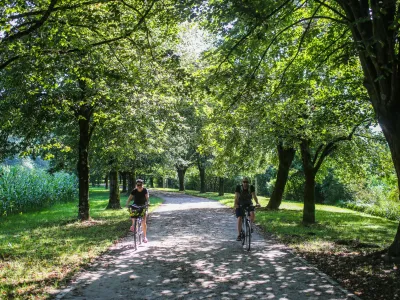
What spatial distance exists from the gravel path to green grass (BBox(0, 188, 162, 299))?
500 millimetres

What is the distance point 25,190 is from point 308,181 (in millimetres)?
17717

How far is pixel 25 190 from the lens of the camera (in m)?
23.9

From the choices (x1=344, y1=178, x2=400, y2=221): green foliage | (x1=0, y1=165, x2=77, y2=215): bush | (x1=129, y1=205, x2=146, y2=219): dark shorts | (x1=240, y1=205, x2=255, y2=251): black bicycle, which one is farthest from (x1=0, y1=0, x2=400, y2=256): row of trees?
(x1=344, y1=178, x2=400, y2=221): green foliage

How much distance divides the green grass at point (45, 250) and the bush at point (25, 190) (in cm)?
478

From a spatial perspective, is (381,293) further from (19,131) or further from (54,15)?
(19,131)

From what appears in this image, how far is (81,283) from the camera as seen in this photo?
7145 mm

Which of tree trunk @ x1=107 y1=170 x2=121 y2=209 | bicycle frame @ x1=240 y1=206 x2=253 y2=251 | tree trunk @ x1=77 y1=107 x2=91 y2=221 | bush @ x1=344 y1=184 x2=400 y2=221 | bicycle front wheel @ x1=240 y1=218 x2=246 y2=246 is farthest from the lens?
bush @ x1=344 y1=184 x2=400 y2=221

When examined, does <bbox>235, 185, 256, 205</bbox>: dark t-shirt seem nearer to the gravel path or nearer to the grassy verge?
the gravel path

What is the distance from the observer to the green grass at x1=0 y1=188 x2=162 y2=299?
7.11m

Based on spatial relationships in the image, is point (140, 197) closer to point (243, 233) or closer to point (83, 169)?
point (243, 233)

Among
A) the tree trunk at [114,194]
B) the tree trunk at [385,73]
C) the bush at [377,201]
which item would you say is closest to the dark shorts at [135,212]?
the tree trunk at [385,73]

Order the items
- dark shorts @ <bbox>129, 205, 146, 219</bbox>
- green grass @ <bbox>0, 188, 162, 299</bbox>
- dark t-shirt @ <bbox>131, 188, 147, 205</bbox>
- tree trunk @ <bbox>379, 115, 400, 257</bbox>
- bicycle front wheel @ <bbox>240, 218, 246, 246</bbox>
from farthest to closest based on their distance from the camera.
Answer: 1. dark t-shirt @ <bbox>131, 188, 147, 205</bbox>
2. dark shorts @ <bbox>129, 205, 146, 219</bbox>
3. bicycle front wheel @ <bbox>240, 218, 246, 246</bbox>
4. tree trunk @ <bbox>379, 115, 400, 257</bbox>
5. green grass @ <bbox>0, 188, 162, 299</bbox>

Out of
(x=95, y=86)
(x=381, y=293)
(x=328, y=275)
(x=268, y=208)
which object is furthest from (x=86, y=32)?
(x=268, y=208)

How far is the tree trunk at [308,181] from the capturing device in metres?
15.9
